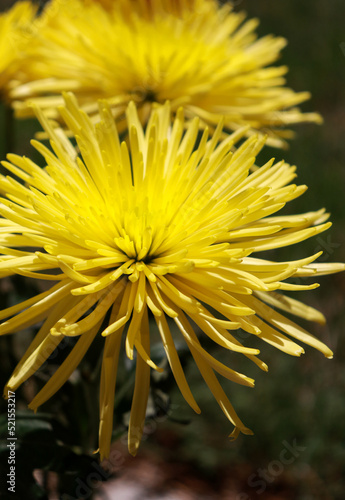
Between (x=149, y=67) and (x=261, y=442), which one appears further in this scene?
(x=261, y=442)

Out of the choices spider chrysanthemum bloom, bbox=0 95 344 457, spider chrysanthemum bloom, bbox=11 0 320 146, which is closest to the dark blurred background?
spider chrysanthemum bloom, bbox=11 0 320 146

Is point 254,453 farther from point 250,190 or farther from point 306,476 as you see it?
point 250,190

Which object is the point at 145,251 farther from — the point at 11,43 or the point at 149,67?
the point at 11,43

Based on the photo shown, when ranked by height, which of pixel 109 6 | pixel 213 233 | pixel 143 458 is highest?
pixel 109 6

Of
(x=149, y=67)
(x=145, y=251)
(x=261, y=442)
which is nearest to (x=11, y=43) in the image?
(x=149, y=67)

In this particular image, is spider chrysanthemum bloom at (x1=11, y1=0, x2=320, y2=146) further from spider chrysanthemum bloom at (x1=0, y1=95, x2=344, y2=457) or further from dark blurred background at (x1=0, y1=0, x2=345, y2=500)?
dark blurred background at (x1=0, y1=0, x2=345, y2=500)

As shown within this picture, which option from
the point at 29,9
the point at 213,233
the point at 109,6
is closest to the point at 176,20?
the point at 109,6
